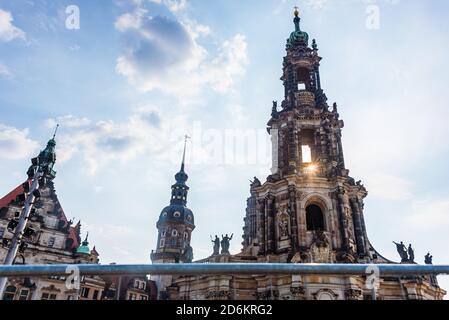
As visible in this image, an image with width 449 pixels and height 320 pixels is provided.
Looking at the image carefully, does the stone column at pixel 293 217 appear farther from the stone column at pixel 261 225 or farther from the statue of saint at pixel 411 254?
the statue of saint at pixel 411 254

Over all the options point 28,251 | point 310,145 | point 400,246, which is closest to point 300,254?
point 400,246

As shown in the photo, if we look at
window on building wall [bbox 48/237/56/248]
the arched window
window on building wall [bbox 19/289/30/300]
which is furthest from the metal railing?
window on building wall [bbox 48/237/56/248]

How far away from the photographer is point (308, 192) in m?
28.4

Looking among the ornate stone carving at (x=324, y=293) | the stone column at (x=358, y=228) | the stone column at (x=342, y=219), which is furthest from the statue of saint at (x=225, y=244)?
the stone column at (x=358, y=228)

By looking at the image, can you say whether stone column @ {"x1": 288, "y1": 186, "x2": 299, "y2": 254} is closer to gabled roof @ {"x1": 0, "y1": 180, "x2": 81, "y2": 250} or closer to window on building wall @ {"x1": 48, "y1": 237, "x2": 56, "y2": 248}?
gabled roof @ {"x1": 0, "y1": 180, "x2": 81, "y2": 250}

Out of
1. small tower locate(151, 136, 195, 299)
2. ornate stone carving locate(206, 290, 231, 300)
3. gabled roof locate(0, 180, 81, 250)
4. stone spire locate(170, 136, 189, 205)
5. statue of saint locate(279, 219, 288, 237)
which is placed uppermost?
stone spire locate(170, 136, 189, 205)

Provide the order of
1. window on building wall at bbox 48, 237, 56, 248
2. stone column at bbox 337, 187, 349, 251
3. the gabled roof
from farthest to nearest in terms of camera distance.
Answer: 1. the gabled roof
2. window on building wall at bbox 48, 237, 56, 248
3. stone column at bbox 337, 187, 349, 251

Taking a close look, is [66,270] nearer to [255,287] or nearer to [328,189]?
[255,287]

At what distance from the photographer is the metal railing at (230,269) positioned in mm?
2262

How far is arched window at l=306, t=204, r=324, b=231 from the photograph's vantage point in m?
28.5

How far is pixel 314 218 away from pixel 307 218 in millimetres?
589

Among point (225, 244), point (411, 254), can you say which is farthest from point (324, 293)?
point (411, 254)
